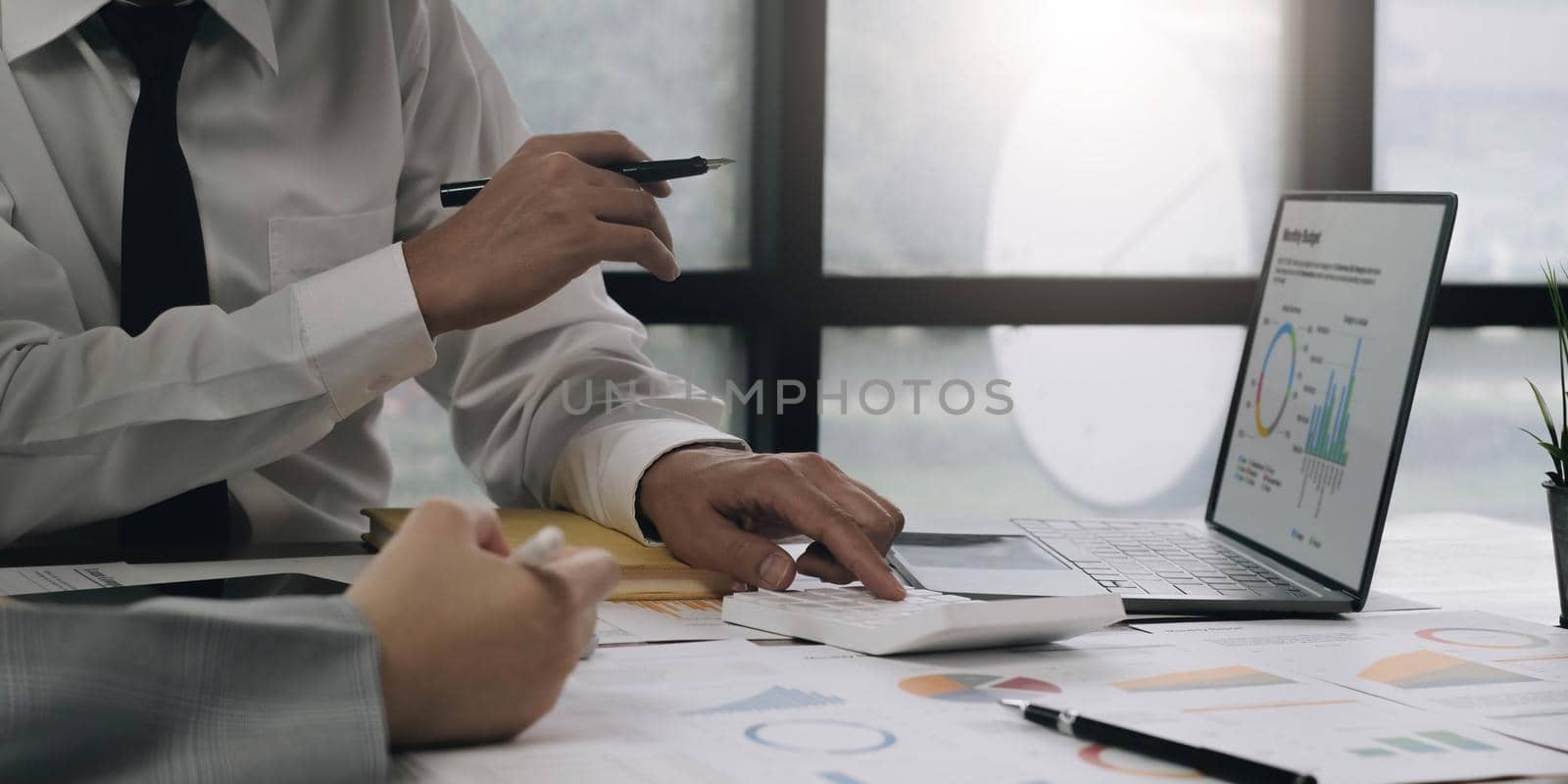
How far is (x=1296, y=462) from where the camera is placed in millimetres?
1124

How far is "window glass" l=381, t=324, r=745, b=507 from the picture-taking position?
2416 millimetres

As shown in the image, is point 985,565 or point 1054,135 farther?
point 1054,135

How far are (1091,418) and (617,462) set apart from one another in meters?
1.72

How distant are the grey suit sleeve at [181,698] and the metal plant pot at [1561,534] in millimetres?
825

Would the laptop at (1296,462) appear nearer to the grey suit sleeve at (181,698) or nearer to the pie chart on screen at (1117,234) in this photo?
the grey suit sleeve at (181,698)

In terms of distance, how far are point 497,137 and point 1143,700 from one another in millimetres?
1041

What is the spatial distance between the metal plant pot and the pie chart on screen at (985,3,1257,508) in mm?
1621

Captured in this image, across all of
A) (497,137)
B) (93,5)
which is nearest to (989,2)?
(497,137)

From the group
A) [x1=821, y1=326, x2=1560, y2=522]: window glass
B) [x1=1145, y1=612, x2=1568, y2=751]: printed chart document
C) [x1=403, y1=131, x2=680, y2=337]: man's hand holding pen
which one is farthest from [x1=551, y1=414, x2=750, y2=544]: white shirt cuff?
[x1=821, y1=326, x2=1560, y2=522]: window glass

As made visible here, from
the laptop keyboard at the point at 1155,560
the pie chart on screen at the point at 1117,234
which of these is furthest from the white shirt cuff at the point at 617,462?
the pie chart on screen at the point at 1117,234

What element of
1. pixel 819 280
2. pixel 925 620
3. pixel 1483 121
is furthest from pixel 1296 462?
pixel 1483 121

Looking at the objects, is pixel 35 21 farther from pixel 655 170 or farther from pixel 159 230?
pixel 655 170

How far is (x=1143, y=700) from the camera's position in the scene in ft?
2.35

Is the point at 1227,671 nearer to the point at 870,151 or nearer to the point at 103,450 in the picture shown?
the point at 103,450
